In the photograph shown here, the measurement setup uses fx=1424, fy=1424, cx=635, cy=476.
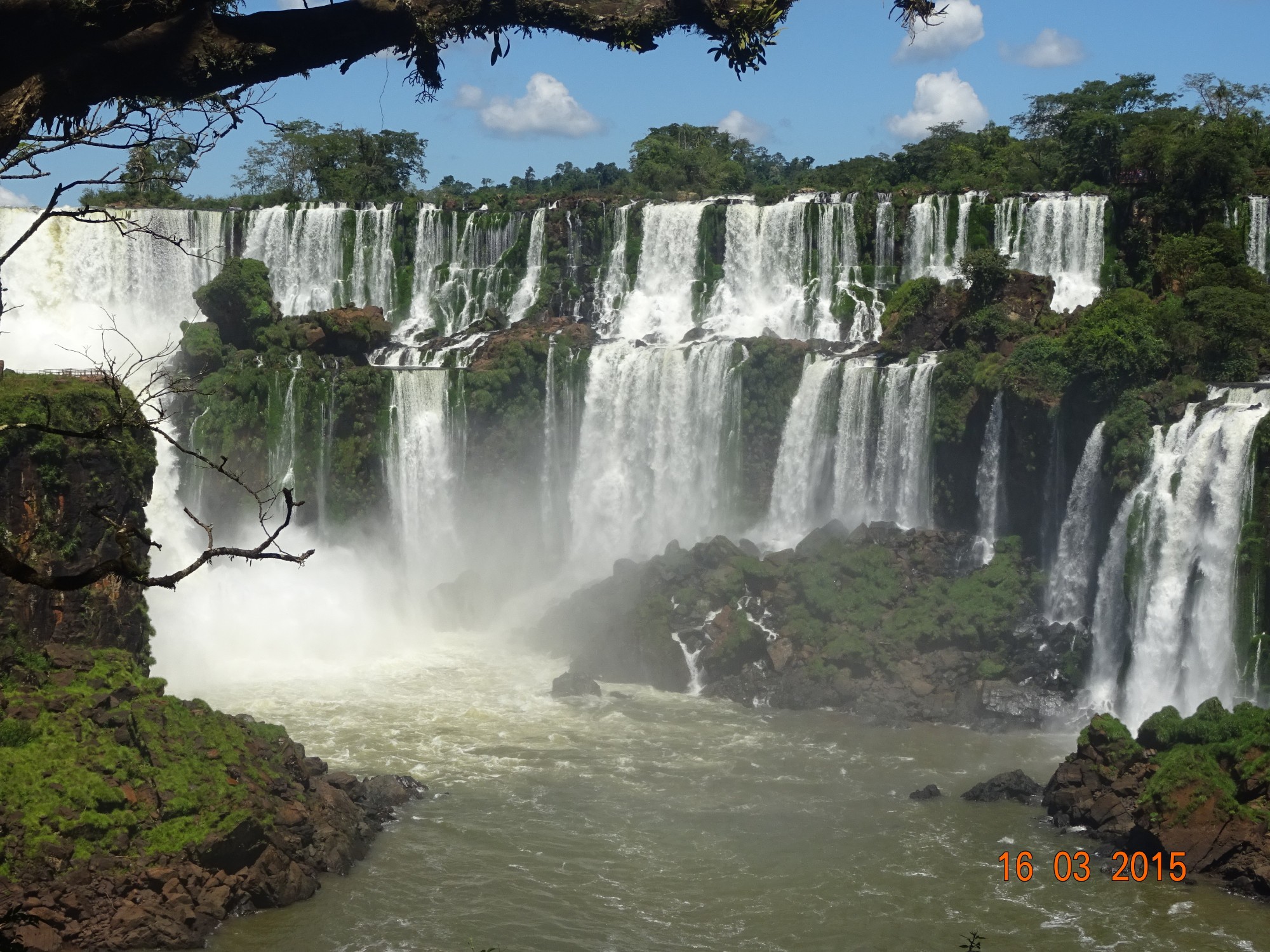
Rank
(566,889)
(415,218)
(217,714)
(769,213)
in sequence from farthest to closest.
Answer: (415,218)
(769,213)
(217,714)
(566,889)

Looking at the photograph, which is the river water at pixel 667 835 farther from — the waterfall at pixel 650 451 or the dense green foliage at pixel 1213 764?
the waterfall at pixel 650 451

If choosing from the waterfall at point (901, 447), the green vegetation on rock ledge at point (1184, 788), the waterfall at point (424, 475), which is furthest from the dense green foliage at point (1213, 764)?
the waterfall at point (424, 475)

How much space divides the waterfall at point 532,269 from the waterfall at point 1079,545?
701 inches

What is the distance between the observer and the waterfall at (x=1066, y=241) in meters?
36.0

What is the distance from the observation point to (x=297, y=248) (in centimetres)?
4141

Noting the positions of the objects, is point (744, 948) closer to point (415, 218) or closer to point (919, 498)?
point (919, 498)

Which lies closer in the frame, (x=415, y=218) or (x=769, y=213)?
(x=769, y=213)

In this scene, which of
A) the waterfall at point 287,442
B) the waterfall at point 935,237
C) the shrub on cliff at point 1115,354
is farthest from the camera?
the waterfall at point 935,237

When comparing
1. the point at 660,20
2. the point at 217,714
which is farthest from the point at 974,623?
the point at 660,20

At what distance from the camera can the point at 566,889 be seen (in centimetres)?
1806

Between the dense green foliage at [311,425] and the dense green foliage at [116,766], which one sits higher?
the dense green foliage at [311,425]

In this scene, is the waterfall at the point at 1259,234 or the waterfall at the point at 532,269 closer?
the waterfall at the point at 1259,234

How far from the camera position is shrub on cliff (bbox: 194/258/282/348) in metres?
37.3

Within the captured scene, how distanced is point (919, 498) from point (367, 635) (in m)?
12.5
